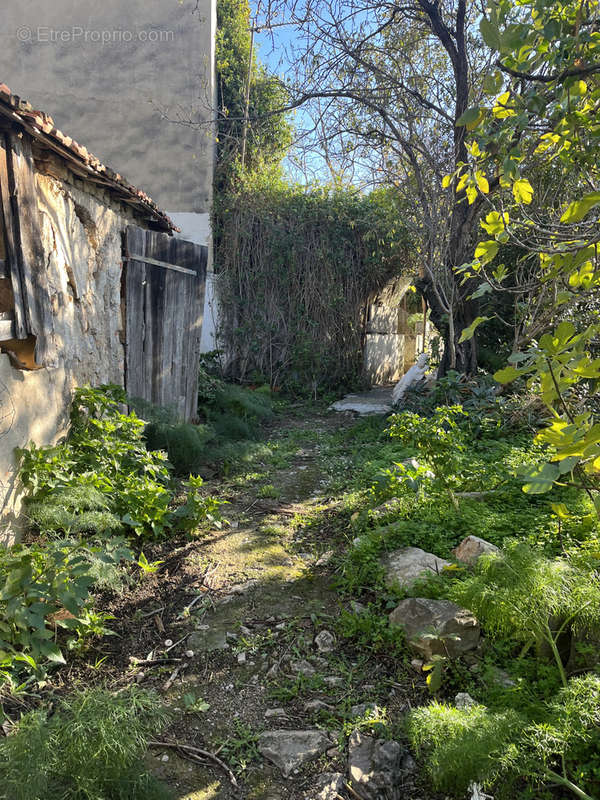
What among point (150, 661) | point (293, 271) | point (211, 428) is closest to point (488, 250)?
point (150, 661)

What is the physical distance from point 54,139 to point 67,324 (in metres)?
1.28

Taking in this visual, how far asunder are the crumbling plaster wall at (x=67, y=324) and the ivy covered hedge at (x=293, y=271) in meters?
4.73


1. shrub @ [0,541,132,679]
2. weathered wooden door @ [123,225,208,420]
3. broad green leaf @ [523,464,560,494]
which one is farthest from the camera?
weathered wooden door @ [123,225,208,420]

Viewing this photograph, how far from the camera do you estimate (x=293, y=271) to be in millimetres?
9953

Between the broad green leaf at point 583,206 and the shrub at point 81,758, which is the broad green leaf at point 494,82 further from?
the shrub at point 81,758

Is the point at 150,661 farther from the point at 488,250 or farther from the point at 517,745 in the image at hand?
the point at 488,250

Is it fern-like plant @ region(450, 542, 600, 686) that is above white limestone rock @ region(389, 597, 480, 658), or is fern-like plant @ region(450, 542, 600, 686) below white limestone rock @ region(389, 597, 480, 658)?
above

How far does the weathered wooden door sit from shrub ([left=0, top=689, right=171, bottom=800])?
3.78m

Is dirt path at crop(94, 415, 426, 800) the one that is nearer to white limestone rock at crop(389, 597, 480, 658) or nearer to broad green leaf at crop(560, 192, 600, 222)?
white limestone rock at crop(389, 597, 480, 658)

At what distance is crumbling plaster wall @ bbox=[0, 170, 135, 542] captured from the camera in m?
3.24

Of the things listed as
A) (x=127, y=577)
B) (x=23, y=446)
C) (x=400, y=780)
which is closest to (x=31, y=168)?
(x=23, y=446)

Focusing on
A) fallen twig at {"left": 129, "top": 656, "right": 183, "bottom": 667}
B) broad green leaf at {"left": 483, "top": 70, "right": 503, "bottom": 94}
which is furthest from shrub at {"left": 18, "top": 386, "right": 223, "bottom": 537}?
broad green leaf at {"left": 483, "top": 70, "right": 503, "bottom": 94}

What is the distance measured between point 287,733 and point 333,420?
20.2 feet

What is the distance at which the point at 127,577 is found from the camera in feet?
10.4
